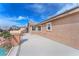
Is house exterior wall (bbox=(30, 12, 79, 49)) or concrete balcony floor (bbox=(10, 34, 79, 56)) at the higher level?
house exterior wall (bbox=(30, 12, 79, 49))

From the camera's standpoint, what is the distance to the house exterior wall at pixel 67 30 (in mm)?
6082

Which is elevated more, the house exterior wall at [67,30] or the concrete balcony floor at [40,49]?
the house exterior wall at [67,30]

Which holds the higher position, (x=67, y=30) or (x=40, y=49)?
(x=67, y=30)

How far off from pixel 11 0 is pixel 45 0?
4.02 ft

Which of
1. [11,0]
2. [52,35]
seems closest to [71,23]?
[52,35]

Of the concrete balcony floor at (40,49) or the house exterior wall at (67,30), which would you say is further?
the house exterior wall at (67,30)

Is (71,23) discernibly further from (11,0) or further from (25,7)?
(11,0)

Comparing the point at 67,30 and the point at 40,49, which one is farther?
the point at 67,30

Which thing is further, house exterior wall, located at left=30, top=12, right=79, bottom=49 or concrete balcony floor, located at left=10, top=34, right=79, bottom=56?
house exterior wall, located at left=30, top=12, right=79, bottom=49

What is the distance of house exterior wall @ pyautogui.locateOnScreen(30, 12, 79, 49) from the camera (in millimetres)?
6082

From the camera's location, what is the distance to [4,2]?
5.46m

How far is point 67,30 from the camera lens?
6.61m

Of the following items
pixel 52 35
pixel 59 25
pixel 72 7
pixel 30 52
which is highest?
pixel 72 7

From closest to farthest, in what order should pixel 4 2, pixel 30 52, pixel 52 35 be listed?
pixel 4 2 → pixel 30 52 → pixel 52 35
